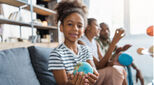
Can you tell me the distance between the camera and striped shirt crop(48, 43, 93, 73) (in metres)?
0.67

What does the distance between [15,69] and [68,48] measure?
0.34 metres

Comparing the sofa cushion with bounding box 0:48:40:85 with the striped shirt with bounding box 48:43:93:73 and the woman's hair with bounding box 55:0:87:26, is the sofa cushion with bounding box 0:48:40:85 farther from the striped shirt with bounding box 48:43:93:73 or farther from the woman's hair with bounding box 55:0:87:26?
the woman's hair with bounding box 55:0:87:26

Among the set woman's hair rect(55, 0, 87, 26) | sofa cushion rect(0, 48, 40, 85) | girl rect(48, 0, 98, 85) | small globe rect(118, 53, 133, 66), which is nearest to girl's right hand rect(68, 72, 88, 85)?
girl rect(48, 0, 98, 85)

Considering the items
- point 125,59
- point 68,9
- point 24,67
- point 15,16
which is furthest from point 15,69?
point 15,16

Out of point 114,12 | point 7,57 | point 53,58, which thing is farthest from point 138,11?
point 7,57

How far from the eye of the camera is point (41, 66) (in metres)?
0.84

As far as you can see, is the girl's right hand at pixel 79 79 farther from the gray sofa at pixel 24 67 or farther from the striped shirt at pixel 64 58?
the gray sofa at pixel 24 67

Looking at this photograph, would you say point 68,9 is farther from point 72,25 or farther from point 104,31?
point 104,31

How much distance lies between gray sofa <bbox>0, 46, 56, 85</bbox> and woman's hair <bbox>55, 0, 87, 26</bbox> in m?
0.32

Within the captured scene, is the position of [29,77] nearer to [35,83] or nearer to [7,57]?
[35,83]

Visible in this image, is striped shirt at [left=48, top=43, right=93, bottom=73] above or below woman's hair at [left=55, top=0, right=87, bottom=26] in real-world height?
below

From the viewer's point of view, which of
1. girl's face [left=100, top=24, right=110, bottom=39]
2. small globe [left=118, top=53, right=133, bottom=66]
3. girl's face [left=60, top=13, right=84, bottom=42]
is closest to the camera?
girl's face [left=60, top=13, right=84, bottom=42]

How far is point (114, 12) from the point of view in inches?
115

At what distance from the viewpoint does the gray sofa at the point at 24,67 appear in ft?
2.00
